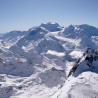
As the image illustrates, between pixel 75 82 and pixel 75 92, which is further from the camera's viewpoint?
pixel 75 82

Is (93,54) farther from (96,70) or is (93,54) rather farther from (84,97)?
(84,97)

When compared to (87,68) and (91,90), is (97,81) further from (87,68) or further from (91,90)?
(87,68)

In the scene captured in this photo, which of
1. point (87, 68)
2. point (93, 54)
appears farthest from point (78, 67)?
point (93, 54)

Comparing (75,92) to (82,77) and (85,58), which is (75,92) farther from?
(85,58)

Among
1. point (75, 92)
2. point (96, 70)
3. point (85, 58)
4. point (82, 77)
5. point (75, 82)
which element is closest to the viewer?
point (75, 92)

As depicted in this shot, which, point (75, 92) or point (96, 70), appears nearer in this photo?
point (75, 92)

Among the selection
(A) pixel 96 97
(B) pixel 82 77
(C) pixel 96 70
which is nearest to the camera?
(A) pixel 96 97

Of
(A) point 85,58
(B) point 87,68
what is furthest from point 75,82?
(A) point 85,58

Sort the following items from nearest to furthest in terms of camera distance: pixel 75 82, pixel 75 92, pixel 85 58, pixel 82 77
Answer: pixel 75 92 → pixel 75 82 → pixel 82 77 → pixel 85 58

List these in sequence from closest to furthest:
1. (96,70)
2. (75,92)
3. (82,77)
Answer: (75,92) < (82,77) < (96,70)
